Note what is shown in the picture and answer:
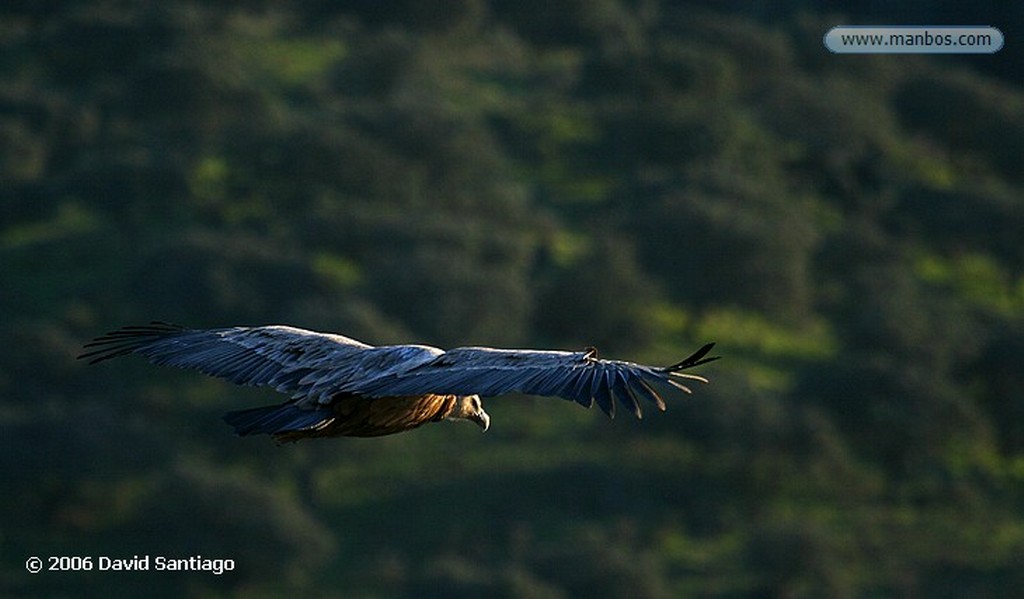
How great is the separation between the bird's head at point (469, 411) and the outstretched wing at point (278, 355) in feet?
2.34

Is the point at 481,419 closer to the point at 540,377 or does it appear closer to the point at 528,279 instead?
the point at 540,377

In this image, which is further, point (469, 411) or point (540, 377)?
point (469, 411)

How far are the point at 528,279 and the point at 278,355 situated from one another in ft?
176

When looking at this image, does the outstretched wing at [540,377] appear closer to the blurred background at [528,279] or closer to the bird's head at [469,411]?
the bird's head at [469,411]

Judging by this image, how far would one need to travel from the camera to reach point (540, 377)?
35.3 feet

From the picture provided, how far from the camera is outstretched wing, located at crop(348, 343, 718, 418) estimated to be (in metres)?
10.4

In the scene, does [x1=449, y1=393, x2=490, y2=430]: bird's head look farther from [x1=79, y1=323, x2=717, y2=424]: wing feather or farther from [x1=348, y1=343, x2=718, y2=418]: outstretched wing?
[x1=348, y1=343, x2=718, y2=418]: outstretched wing

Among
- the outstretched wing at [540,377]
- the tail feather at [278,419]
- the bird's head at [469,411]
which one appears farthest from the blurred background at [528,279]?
the outstretched wing at [540,377]

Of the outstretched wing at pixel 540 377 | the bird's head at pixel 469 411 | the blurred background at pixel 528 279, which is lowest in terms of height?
the outstretched wing at pixel 540 377

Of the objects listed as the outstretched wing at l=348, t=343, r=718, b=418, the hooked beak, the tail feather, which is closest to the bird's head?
the hooked beak

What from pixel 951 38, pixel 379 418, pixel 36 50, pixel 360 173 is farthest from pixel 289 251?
pixel 379 418

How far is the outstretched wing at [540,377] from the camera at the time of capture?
10.4 metres

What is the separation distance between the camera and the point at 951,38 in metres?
81.1

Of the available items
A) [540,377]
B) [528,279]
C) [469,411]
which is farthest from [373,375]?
[528,279]
